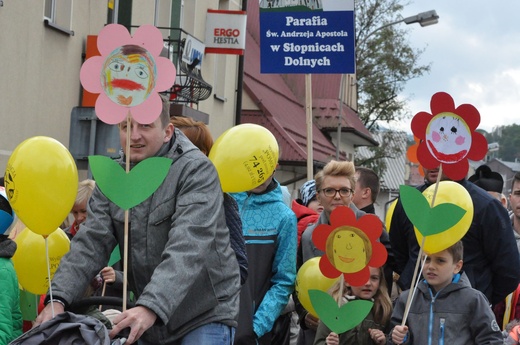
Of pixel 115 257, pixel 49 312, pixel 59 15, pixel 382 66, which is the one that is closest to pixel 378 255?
pixel 115 257

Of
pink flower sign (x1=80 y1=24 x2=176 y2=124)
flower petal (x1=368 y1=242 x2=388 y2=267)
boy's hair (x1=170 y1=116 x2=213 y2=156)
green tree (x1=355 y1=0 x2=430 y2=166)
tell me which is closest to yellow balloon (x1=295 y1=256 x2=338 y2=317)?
flower petal (x1=368 y1=242 x2=388 y2=267)

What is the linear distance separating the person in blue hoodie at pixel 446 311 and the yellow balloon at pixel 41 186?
6.92 ft

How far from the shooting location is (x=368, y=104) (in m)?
48.9

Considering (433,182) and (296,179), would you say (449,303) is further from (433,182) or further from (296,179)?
(296,179)

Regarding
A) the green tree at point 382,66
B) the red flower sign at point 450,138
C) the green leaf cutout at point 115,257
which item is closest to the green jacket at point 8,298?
the green leaf cutout at point 115,257

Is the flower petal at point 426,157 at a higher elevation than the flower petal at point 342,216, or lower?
higher

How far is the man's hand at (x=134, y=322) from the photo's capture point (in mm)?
4012

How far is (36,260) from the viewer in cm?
618

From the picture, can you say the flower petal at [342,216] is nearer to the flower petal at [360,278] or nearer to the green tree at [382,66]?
the flower petal at [360,278]

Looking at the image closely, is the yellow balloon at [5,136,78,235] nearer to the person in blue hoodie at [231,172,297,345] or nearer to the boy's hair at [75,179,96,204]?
the person in blue hoodie at [231,172,297,345]

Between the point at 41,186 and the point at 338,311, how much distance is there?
2.05 metres

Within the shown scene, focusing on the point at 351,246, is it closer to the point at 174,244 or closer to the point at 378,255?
the point at 378,255

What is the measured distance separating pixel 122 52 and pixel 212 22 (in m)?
17.7

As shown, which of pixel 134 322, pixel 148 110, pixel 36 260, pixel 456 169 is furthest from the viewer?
pixel 456 169
